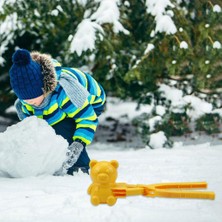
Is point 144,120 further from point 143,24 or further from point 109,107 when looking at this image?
point 109,107

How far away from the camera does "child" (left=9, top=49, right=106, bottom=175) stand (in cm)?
276

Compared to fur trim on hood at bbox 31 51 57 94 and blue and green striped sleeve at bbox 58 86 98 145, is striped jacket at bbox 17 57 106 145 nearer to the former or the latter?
blue and green striped sleeve at bbox 58 86 98 145

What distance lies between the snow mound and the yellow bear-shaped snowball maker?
852mm

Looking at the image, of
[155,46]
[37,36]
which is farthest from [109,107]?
[155,46]

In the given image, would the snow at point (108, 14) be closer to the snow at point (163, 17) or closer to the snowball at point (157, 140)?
the snow at point (163, 17)

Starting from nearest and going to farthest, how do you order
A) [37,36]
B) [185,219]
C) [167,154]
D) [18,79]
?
[185,219], [18,79], [167,154], [37,36]

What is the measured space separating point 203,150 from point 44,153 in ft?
5.78

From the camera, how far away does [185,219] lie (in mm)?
1716

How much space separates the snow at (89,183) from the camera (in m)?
1.78

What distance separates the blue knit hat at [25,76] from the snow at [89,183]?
7.5 inches

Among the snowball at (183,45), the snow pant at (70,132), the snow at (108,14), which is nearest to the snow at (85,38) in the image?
the snow at (108,14)

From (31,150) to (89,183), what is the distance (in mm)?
446

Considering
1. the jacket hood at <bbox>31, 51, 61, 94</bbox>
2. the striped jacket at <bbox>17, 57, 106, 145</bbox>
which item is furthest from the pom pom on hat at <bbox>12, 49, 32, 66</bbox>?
the striped jacket at <bbox>17, 57, 106, 145</bbox>

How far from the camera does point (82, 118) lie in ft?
9.77
